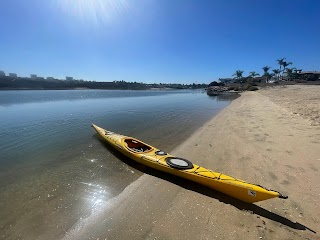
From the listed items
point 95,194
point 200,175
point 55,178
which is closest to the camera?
point 200,175

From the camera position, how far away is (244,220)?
17.2 ft

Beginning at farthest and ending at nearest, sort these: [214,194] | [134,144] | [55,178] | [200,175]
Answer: [134,144] < [55,178] < [200,175] < [214,194]

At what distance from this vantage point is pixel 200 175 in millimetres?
6887

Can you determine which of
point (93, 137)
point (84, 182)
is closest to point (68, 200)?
point (84, 182)

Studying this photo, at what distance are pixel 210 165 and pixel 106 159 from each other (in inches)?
213

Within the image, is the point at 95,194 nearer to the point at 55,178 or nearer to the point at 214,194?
the point at 55,178

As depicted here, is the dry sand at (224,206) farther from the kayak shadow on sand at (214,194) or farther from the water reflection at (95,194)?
the water reflection at (95,194)

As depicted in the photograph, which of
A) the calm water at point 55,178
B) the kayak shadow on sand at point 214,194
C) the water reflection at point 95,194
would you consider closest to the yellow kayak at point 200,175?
the kayak shadow on sand at point 214,194

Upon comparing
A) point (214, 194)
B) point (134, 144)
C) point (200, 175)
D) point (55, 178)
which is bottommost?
point (55, 178)

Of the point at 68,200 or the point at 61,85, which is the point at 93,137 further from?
the point at 61,85

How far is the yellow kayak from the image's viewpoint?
5598mm

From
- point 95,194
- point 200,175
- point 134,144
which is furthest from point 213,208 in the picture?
point 134,144

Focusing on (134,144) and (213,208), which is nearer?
(213,208)

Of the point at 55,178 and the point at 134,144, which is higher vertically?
the point at 134,144
